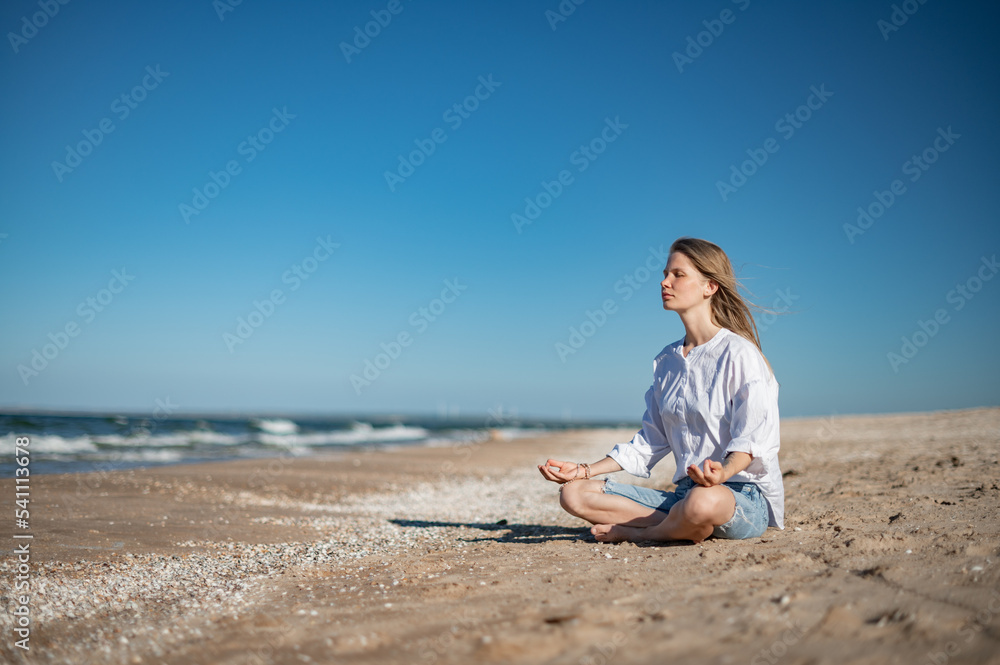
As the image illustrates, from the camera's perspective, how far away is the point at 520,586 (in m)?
3.15

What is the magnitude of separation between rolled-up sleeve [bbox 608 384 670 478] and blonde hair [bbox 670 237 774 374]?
706 millimetres

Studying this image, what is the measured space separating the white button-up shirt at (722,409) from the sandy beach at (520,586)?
488 millimetres

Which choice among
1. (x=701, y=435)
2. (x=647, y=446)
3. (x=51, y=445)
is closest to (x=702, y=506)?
(x=701, y=435)

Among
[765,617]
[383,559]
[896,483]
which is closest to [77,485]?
[383,559]

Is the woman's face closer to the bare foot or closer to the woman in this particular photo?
the woman

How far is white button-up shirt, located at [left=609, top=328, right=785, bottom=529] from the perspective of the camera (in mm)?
3596

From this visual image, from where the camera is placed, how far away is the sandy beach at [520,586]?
218cm

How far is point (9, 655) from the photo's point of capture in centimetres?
254

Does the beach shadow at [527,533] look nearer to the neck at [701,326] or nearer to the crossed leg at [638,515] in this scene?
the crossed leg at [638,515]

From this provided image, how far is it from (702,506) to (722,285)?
1495 millimetres

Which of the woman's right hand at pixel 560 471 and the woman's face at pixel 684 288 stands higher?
the woman's face at pixel 684 288

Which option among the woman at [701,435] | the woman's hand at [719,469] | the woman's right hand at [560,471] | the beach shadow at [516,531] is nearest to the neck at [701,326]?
the woman at [701,435]

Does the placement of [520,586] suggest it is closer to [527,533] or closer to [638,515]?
[638,515]

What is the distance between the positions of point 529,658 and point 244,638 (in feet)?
4.33
